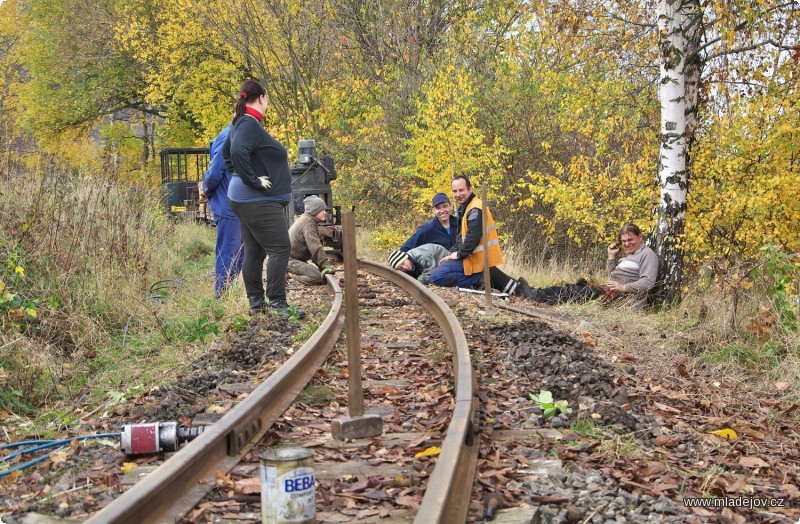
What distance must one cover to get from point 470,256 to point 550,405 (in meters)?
5.98

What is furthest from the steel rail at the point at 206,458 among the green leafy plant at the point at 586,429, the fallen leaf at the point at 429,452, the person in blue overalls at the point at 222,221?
the person in blue overalls at the point at 222,221

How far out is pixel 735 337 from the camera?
7117 mm

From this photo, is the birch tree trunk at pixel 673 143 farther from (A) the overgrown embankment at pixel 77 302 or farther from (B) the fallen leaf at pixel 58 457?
(B) the fallen leaf at pixel 58 457

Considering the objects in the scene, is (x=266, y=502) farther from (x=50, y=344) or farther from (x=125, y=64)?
(x=125, y=64)

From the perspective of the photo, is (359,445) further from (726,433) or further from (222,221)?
(222,221)

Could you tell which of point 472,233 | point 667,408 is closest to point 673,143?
point 472,233

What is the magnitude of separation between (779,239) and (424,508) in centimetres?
756

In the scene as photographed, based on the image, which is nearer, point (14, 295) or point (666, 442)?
point (666, 442)

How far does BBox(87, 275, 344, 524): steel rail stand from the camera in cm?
302

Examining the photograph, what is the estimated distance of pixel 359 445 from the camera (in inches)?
169

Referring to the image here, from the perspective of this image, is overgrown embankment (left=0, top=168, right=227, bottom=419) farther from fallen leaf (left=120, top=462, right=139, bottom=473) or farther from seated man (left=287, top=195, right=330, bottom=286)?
seated man (left=287, top=195, right=330, bottom=286)

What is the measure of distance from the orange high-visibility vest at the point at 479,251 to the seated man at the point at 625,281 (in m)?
0.63

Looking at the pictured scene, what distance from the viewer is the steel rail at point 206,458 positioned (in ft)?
9.91

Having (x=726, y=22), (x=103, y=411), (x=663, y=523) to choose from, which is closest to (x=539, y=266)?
(x=726, y=22)
